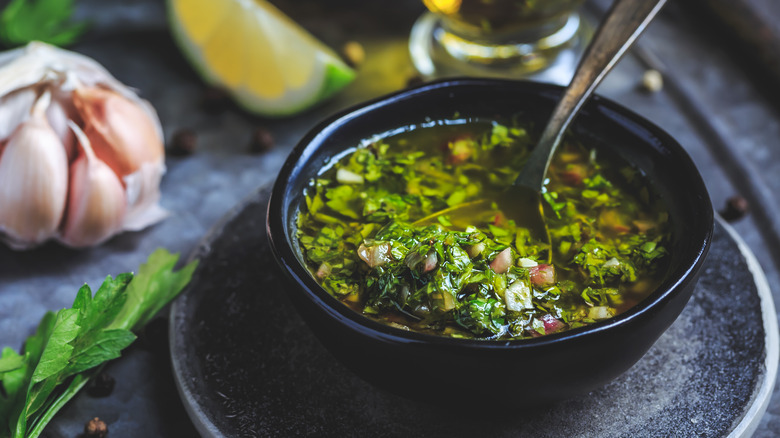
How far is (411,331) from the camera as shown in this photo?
1.21 metres

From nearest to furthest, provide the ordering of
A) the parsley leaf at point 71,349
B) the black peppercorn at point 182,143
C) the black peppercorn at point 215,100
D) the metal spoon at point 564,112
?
the parsley leaf at point 71,349, the metal spoon at point 564,112, the black peppercorn at point 182,143, the black peppercorn at point 215,100

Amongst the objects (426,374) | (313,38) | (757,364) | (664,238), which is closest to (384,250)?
(426,374)

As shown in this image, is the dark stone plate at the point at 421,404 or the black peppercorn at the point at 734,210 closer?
the dark stone plate at the point at 421,404

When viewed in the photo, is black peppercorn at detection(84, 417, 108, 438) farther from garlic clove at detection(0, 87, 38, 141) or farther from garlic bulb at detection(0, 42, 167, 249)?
garlic clove at detection(0, 87, 38, 141)

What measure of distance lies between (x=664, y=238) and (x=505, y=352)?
46 cm

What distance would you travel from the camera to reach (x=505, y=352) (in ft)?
3.85

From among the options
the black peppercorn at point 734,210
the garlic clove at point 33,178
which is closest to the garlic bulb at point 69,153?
the garlic clove at point 33,178

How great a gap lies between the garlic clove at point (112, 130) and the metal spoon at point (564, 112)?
835 mm

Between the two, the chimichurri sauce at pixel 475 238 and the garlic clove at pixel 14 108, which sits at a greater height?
the chimichurri sauce at pixel 475 238

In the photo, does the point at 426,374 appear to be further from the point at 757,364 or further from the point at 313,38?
the point at 313,38

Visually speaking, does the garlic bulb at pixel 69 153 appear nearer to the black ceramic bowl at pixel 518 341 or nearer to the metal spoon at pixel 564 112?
the black ceramic bowl at pixel 518 341

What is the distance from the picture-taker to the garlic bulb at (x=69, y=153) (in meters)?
1.83

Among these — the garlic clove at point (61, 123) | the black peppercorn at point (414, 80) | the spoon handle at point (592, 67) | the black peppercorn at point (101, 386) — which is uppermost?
the spoon handle at point (592, 67)

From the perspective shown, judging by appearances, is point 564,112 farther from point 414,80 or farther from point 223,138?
point 223,138
